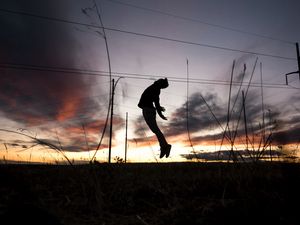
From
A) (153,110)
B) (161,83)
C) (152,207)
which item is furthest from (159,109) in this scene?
(152,207)

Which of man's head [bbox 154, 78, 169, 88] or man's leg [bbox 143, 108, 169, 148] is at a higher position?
man's head [bbox 154, 78, 169, 88]

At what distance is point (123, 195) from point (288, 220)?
1.30 m

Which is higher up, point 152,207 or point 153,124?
point 153,124

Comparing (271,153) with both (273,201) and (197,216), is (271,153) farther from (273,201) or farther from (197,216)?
(197,216)

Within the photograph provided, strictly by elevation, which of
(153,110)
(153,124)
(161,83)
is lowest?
(153,124)

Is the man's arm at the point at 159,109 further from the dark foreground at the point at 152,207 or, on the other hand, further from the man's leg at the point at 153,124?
the dark foreground at the point at 152,207

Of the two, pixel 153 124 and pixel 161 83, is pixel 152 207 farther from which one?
pixel 161 83

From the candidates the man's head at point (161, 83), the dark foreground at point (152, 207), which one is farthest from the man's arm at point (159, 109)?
the dark foreground at point (152, 207)

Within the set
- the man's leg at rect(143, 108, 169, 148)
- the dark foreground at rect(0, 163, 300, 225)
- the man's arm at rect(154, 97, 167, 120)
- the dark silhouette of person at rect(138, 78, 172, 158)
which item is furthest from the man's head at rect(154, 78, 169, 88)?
the dark foreground at rect(0, 163, 300, 225)

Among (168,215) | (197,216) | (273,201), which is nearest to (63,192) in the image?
(168,215)

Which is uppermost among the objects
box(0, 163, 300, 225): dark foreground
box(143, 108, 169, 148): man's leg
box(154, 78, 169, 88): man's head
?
box(154, 78, 169, 88): man's head

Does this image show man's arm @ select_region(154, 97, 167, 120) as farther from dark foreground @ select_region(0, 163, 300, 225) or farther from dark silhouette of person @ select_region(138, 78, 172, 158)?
dark foreground @ select_region(0, 163, 300, 225)

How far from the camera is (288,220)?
4.51 ft

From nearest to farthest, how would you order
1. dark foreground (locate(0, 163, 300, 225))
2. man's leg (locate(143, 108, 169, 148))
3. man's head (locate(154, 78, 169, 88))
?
1. dark foreground (locate(0, 163, 300, 225))
2. man's leg (locate(143, 108, 169, 148))
3. man's head (locate(154, 78, 169, 88))
